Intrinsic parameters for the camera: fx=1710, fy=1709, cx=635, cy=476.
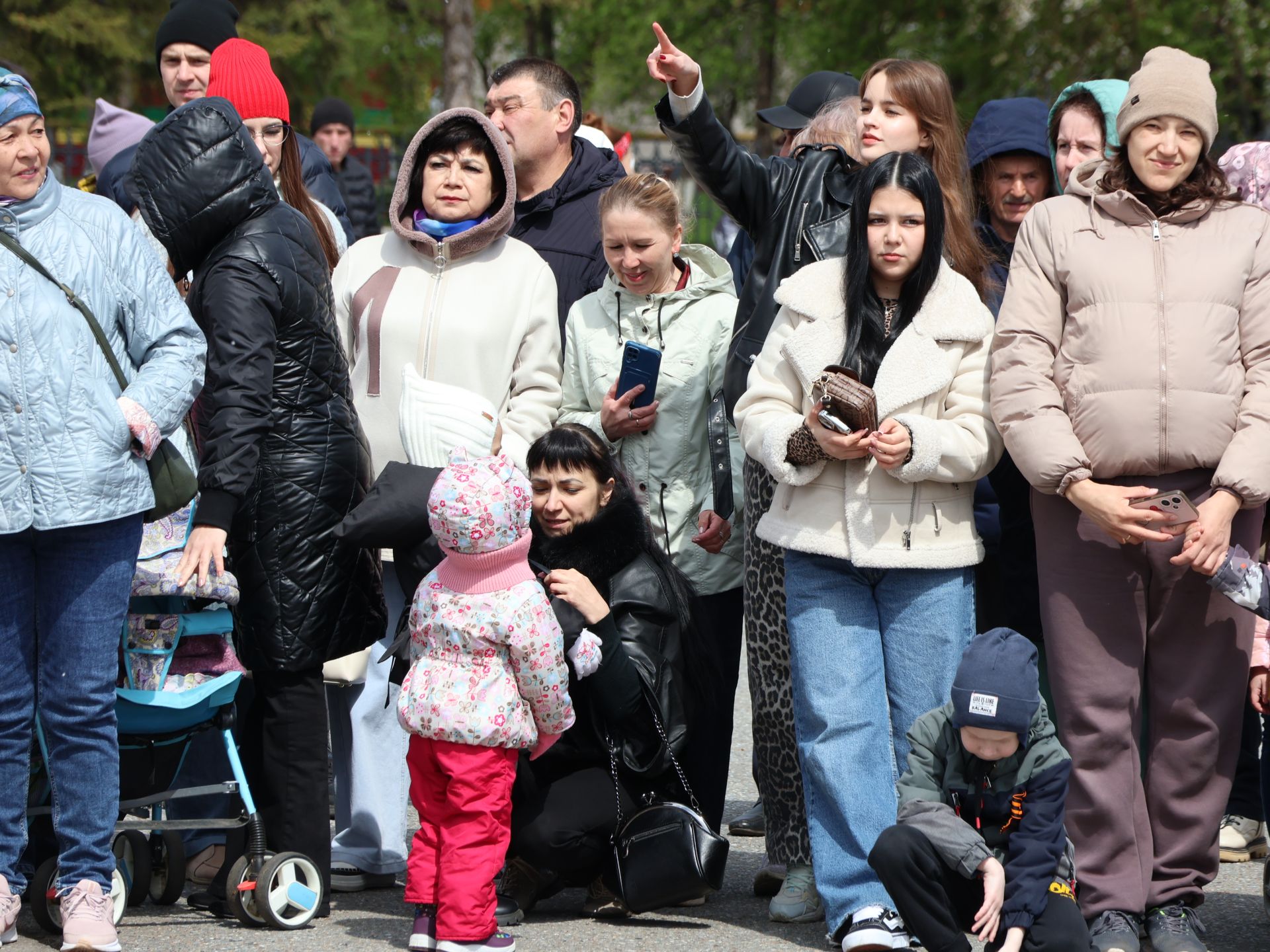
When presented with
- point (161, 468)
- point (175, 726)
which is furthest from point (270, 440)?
point (175, 726)

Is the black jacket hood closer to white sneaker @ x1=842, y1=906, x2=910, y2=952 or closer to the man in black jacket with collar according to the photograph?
the man in black jacket with collar

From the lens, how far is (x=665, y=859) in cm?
472

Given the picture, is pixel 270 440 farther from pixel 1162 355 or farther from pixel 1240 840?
pixel 1240 840

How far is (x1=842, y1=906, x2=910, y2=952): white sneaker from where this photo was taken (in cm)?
434

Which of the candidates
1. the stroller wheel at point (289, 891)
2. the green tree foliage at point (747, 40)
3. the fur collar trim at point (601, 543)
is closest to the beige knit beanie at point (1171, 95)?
the fur collar trim at point (601, 543)

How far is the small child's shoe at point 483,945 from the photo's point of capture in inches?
170

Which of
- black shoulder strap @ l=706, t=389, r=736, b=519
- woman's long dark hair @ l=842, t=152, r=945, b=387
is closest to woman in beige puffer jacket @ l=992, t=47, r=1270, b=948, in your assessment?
woman's long dark hair @ l=842, t=152, r=945, b=387

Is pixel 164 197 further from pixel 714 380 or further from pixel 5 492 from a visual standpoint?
pixel 714 380

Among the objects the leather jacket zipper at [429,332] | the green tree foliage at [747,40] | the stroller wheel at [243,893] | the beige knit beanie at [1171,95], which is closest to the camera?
the beige knit beanie at [1171,95]

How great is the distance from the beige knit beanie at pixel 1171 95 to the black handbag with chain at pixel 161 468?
8.59ft

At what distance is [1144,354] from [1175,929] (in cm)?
149

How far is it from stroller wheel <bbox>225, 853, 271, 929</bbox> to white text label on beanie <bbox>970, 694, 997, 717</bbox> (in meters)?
1.98

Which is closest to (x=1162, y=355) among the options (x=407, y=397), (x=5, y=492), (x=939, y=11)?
(x=407, y=397)

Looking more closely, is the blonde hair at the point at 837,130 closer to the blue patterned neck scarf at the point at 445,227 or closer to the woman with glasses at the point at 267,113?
the blue patterned neck scarf at the point at 445,227
